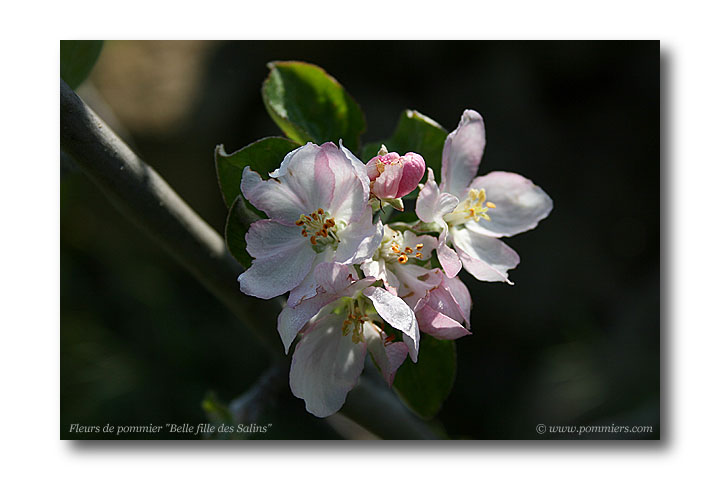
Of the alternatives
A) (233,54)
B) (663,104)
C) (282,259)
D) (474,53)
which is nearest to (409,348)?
(282,259)

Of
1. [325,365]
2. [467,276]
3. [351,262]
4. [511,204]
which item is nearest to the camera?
[351,262]

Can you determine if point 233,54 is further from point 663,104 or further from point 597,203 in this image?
point 663,104

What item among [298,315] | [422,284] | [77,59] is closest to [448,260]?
[422,284]

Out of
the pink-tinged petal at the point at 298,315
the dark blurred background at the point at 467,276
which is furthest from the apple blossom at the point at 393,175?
the dark blurred background at the point at 467,276

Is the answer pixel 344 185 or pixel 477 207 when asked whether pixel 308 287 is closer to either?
pixel 344 185

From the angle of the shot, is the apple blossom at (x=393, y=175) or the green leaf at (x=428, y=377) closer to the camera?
the apple blossom at (x=393, y=175)

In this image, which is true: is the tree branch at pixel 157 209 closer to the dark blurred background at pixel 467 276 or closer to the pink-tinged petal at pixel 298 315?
the pink-tinged petal at pixel 298 315

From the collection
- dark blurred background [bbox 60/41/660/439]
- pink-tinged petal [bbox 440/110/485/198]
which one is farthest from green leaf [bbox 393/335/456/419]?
dark blurred background [bbox 60/41/660/439]

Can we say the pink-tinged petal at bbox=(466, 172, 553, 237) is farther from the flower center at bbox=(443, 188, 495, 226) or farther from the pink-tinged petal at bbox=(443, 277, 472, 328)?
the pink-tinged petal at bbox=(443, 277, 472, 328)
